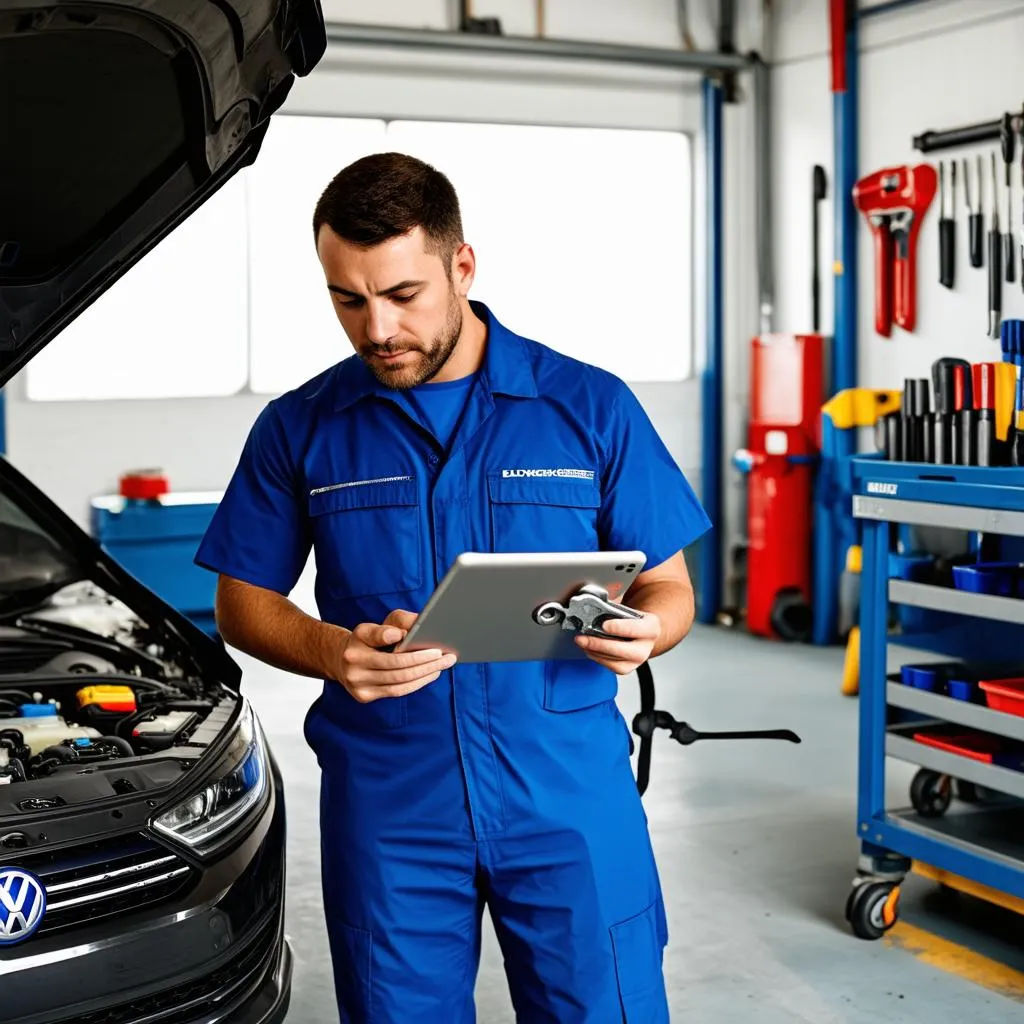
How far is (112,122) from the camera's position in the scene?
188 cm

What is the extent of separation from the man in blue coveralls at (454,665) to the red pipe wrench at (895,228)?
4414 mm

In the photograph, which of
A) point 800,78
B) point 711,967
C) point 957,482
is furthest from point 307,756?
point 800,78

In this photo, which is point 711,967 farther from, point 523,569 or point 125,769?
point 523,569

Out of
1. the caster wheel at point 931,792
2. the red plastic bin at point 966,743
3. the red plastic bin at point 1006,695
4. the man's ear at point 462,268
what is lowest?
the caster wheel at point 931,792

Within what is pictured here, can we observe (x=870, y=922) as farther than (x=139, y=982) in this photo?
Yes

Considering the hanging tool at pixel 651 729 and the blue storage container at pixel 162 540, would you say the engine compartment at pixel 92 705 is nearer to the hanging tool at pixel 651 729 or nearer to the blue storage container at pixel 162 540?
the hanging tool at pixel 651 729

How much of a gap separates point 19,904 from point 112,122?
0.99 m

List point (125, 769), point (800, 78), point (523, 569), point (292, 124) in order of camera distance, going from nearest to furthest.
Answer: point (523, 569), point (125, 769), point (292, 124), point (800, 78)

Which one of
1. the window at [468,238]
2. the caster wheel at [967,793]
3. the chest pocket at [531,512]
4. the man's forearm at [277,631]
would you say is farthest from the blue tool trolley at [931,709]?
the window at [468,238]

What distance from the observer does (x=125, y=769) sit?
2.07m

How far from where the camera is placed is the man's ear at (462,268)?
1799 millimetres

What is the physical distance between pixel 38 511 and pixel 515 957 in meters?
1.39

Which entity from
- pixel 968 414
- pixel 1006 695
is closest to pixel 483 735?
pixel 1006 695

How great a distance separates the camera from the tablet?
1513mm
